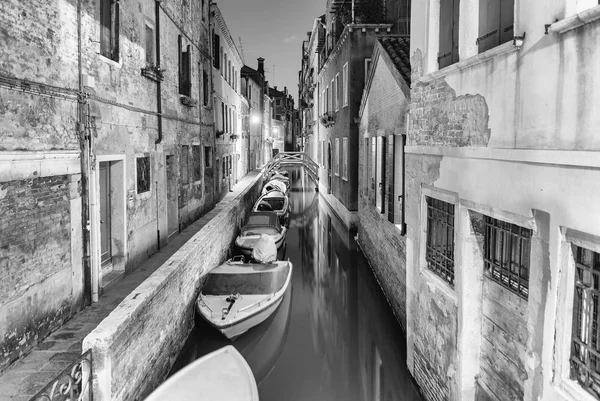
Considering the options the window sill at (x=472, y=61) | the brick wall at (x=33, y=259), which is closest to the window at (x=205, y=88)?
the brick wall at (x=33, y=259)

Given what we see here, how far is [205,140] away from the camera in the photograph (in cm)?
1688

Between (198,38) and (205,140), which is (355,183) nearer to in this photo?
(205,140)

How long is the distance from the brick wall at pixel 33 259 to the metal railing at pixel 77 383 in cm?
152

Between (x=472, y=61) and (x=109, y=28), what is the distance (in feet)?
22.5

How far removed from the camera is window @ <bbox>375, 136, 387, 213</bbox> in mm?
10953

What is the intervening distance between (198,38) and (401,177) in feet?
30.9

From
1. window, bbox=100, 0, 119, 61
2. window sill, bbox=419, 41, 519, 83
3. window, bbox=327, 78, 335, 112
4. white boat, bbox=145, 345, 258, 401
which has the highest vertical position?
window, bbox=327, 78, 335, 112

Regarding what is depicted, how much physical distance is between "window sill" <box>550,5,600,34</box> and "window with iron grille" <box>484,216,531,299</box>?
1741mm

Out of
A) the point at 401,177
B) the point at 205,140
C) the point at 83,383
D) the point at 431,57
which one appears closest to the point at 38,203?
the point at 83,383

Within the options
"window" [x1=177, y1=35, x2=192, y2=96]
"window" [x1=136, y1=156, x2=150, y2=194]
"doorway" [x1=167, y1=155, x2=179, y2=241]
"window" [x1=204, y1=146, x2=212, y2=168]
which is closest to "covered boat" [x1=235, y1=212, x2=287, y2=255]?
"doorway" [x1=167, y1=155, x2=179, y2=241]

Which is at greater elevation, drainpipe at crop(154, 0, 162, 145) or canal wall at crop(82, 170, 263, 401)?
drainpipe at crop(154, 0, 162, 145)

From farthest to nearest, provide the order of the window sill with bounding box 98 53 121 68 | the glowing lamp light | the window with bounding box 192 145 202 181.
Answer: the glowing lamp light, the window with bounding box 192 145 202 181, the window sill with bounding box 98 53 121 68

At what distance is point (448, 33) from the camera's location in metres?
5.66

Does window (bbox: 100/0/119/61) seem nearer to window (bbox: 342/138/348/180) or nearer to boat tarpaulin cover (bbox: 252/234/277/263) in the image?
boat tarpaulin cover (bbox: 252/234/277/263)
